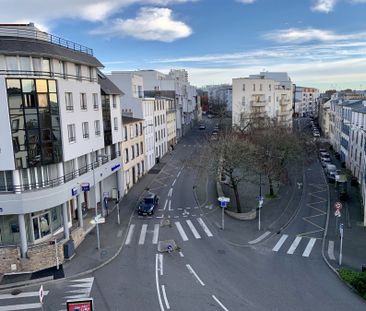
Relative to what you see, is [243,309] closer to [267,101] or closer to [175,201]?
[175,201]

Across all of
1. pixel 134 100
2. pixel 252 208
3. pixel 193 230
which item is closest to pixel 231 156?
pixel 252 208

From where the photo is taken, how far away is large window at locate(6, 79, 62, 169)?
23.2 metres

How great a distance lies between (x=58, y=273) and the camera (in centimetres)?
2369

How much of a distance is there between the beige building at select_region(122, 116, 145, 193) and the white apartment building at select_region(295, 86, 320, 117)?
434 feet

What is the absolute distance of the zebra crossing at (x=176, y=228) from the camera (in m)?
29.0

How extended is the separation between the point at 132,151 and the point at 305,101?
6044 inches

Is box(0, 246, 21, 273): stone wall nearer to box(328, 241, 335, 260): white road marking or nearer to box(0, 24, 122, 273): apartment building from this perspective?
box(0, 24, 122, 273): apartment building

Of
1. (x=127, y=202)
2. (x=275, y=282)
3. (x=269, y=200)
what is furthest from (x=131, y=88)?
(x=275, y=282)

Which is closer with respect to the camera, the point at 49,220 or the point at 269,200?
the point at 49,220

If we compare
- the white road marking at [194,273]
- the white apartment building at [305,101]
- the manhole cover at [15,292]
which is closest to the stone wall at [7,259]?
the manhole cover at [15,292]

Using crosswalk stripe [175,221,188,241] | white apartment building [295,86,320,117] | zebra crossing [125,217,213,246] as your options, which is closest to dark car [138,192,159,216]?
zebra crossing [125,217,213,246]

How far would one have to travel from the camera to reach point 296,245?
27.8 metres

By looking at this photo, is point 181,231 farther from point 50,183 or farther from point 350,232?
point 350,232

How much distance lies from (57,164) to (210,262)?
13624 millimetres
